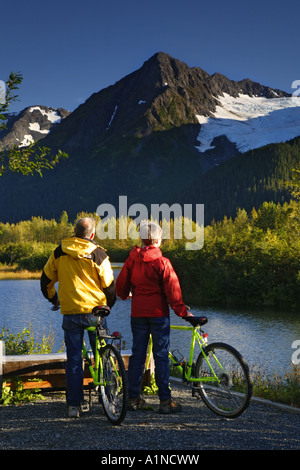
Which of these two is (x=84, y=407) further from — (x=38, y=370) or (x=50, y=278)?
(x=50, y=278)

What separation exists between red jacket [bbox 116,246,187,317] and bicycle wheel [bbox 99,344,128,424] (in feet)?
2.20

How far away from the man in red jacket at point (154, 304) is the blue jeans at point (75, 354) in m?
0.69

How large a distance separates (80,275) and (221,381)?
2.28m

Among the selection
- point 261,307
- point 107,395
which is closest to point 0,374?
point 107,395

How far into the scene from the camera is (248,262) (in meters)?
40.3

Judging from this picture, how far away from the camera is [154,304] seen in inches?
270

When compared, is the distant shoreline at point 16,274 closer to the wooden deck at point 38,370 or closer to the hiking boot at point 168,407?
the wooden deck at point 38,370

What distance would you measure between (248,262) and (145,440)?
35481 mm

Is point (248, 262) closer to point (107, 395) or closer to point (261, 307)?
point (261, 307)

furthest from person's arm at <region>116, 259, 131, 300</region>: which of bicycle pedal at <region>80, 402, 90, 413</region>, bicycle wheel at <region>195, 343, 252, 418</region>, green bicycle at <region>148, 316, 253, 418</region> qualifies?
bicycle pedal at <region>80, 402, 90, 413</region>

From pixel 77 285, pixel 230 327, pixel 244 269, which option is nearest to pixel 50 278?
pixel 77 285

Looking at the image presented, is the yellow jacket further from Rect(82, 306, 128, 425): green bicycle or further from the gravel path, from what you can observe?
the gravel path

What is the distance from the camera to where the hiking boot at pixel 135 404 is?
7.02 metres

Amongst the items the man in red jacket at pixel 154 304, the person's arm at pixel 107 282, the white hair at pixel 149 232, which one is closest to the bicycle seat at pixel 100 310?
the person's arm at pixel 107 282
